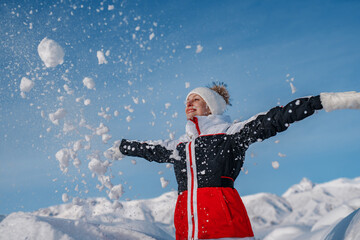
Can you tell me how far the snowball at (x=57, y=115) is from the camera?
15.8 ft

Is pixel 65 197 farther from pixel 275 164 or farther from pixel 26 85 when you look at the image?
pixel 275 164

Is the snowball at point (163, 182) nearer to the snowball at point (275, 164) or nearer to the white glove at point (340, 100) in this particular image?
the snowball at point (275, 164)

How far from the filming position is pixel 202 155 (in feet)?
10.7

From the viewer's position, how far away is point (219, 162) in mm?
3158

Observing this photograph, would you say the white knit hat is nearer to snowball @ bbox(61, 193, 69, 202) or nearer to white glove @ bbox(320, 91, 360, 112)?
white glove @ bbox(320, 91, 360, 112)

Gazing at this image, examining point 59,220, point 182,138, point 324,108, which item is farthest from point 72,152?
point 324,108

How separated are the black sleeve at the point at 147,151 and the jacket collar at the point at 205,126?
1.26 feet

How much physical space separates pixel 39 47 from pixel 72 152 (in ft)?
5.20

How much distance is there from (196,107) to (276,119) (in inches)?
47.7

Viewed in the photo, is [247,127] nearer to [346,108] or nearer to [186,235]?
[346,108]

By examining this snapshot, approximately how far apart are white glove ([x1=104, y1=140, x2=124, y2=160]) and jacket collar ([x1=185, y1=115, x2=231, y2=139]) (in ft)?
3.83

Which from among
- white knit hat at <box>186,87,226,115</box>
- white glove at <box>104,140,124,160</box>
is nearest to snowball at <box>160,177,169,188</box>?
white glove at <box>104,140,124,160</box>

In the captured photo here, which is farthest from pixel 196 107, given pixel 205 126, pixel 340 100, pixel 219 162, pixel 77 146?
pixel 77 146

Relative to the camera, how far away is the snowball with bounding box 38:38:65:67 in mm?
4770
